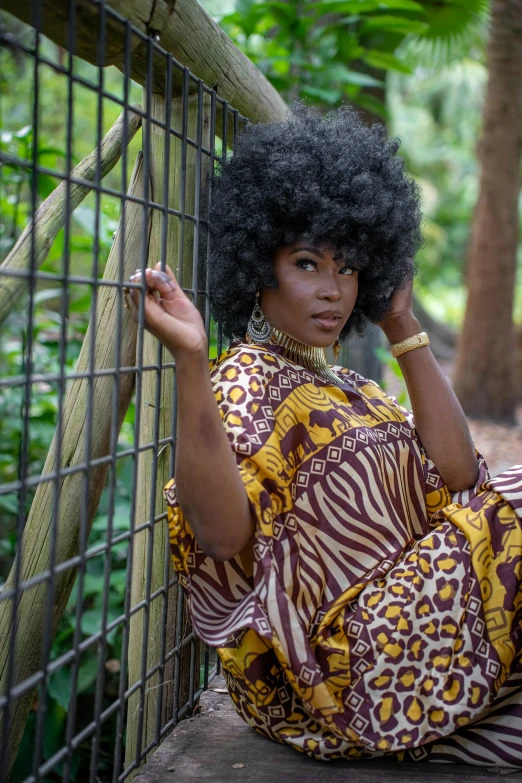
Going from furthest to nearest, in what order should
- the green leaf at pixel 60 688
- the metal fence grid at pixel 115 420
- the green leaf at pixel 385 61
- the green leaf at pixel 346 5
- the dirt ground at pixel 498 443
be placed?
the dirt ground at pixel 498 443, the green leaf at pixel 385 61, the green leaf at pixel 346 5, the green leaf at pixel 60 688, the metal fence grid at pixel 115 420

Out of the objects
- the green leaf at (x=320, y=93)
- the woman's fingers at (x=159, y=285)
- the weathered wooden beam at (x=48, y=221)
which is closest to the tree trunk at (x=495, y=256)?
the green leaf at (x=320, y=93)

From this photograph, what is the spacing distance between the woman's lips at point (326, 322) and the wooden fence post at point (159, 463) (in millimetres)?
315

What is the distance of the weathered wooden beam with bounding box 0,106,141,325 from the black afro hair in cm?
27

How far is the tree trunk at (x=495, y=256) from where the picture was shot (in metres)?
7.15

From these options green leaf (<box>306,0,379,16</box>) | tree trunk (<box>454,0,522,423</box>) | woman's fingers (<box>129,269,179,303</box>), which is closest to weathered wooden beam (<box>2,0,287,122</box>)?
woman's fingers (<box>129,269,179,303</box>)

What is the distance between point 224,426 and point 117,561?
1.77 m

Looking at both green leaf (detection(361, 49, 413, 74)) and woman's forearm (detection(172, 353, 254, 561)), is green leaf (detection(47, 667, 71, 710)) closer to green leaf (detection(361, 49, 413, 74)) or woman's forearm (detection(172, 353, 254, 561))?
woman's forearm (detection(172, 353, 254, 561))

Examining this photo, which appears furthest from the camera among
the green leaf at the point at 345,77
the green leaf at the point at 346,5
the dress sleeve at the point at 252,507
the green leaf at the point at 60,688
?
the green leaf at the point at 345,77

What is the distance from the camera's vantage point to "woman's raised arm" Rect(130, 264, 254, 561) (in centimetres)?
129

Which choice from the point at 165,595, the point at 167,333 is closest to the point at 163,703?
the point at 165,595

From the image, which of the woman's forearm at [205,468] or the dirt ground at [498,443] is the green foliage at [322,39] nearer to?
the woman's forearm at [205,468]

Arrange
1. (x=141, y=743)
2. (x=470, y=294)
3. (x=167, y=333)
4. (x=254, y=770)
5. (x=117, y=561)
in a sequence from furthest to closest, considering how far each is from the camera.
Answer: (x=470, y=294), (x=117, y=561), (x=141, y=743), (x=254, y=770), (x=167, y=333)

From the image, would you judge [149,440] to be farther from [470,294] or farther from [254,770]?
[470,294]

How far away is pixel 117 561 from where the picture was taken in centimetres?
301
